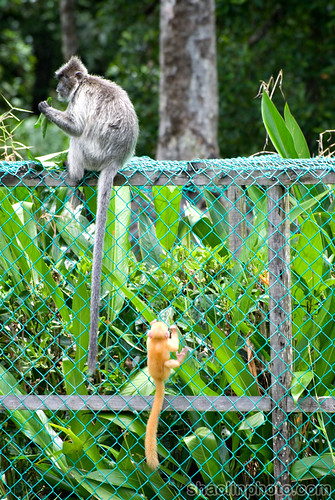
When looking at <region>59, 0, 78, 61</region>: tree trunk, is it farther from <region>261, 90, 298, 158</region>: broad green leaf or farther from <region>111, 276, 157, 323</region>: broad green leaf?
<region>111, 276, 157, 323</region>: broad green leaf

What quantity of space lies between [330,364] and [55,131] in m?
14.8

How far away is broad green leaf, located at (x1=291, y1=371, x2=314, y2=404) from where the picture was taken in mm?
3070

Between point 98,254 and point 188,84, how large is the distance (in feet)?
20.1

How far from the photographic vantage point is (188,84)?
347 inches

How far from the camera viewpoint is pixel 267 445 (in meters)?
3.20

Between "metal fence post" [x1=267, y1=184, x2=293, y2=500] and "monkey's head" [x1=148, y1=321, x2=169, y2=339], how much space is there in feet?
1.73

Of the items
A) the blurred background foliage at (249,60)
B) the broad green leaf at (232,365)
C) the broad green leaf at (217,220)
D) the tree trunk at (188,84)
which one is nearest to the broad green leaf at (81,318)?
the broad green leaf at (232,365)

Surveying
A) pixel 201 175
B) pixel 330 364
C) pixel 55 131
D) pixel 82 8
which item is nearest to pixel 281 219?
pixel 201 175

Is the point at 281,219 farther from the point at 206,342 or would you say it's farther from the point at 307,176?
the point at 206,342

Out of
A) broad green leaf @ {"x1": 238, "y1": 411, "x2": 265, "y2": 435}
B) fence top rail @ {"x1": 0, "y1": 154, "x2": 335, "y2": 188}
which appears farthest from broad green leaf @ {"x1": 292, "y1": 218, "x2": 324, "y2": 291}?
broad green leaf @ {"x1": 238, "y1": 411, "x2": 265, "y2": 435}

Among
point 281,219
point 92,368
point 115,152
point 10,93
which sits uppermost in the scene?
point 10,93

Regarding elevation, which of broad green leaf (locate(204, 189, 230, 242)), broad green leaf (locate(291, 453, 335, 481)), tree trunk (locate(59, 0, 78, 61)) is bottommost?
broad green leaf (locate(291, 453, 335, 481))

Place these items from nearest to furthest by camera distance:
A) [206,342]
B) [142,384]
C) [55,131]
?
[142,384] < [206,342] < [55,131]

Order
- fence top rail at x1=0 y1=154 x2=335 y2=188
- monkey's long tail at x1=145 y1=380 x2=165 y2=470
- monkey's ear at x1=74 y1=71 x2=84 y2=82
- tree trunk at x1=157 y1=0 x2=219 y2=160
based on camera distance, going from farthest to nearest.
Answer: tree trunk at x1=157 y1=0 x2=219 y2=160 < monkey's ear at x1=74 y1=71 x2=84 y2=82 < fence top rail at x1=0 y1=154 x2=335 y2=188 < monkey's long tail at x1=145 y1=380 x2=165 y2=470
